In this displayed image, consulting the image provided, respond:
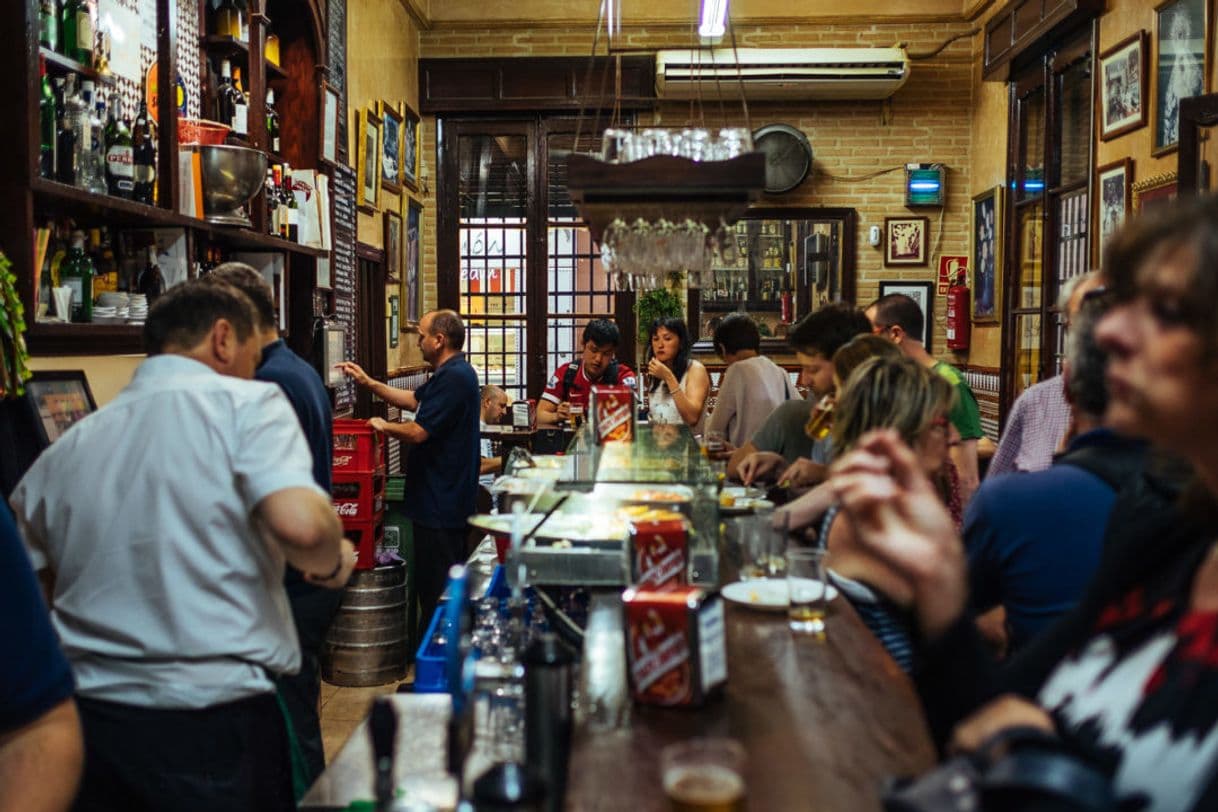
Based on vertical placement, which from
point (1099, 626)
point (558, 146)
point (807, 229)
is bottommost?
point (1099, 626)

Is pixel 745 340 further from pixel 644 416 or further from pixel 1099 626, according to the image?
pixel 1099 626

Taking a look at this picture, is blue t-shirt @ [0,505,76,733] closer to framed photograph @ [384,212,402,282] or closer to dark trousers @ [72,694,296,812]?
dark trousers @ [72,694,296,812]

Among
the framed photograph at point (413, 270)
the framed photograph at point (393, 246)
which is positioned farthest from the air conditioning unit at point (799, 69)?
the framed photograph at point (393, 246)

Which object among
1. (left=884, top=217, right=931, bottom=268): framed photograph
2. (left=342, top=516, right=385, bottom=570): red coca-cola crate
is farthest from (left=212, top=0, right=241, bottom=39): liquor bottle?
(left=884, top=217, right=931, bottom=268): framed photograph

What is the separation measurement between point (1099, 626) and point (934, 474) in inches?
62.3

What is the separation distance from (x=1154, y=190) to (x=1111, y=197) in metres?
0.59

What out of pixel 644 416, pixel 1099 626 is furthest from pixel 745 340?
pixel 1099 626

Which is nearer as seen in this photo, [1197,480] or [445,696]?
A: [1197,480]

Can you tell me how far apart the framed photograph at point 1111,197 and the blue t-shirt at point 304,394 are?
153 inches

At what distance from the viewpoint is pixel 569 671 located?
1.67m

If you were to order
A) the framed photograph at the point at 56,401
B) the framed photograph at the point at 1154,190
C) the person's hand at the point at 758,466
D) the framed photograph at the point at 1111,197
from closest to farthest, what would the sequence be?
the framed photograph at the point at 56,401 < the person's hand at the point at 758,466 < the framed photograph at the point at 1154,190 < the framed photograph at the point at 1111,197

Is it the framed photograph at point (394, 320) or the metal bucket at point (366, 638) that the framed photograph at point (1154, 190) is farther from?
the framed photograph at point (394, 320)

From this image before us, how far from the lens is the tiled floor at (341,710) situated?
4.48 meters

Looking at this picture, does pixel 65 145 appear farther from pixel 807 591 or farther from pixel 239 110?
pixel 807 591
